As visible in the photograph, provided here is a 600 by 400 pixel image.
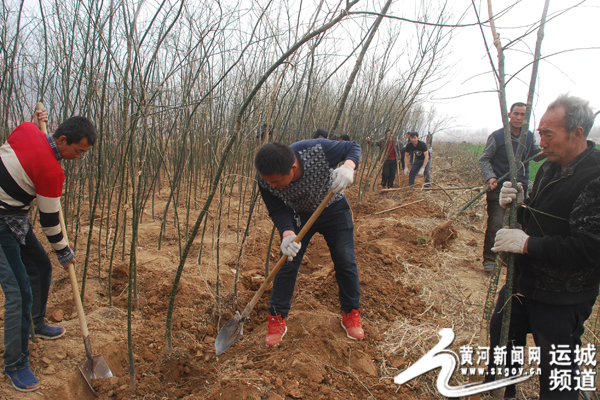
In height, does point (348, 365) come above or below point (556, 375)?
below

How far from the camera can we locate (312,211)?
2.14 meters

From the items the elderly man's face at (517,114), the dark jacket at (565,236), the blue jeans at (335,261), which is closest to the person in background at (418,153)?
the elderly man's face at (517,114)

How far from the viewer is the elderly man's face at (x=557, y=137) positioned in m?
1.28

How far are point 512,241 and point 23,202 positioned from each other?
88.5 inches

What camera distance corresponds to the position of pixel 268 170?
5.48 ft

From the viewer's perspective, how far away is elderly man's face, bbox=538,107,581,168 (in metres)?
1.28

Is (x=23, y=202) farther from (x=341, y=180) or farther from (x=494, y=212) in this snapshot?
(x=494, y=212)

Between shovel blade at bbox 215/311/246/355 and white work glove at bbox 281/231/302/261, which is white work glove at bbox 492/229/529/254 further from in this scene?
shovel blade at bbox 215/311/246/355

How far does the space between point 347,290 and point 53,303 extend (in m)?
2.12

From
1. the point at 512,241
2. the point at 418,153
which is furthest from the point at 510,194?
the point at 418,153

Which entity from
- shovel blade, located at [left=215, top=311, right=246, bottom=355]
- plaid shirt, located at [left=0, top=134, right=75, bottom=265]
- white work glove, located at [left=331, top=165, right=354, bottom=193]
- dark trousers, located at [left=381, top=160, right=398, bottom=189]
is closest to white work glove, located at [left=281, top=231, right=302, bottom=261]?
white work glove, located at [left=331, top=165, right=354, bottom=193]

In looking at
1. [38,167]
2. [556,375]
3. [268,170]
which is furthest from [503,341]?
[38,167]

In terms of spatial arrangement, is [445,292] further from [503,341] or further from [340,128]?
[340,128]

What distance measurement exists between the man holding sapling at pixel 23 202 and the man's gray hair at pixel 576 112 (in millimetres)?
2133
